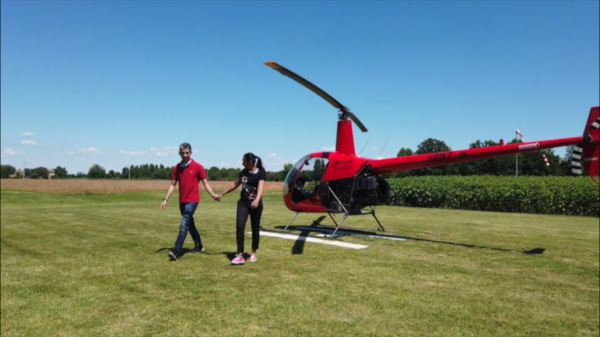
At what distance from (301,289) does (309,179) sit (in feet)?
12.1

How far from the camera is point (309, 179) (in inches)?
378

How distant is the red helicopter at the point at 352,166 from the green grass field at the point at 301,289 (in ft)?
3.65

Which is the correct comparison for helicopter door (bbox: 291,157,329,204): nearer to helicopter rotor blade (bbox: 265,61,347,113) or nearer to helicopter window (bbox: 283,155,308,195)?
helicopter window (bbox: 283,155,308,195)

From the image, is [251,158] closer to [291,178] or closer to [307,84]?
[307,84]

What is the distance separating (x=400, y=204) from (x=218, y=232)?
14951 mm

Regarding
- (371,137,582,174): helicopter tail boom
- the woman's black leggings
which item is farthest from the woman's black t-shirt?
(371,137,582,174): helicopter tail boom

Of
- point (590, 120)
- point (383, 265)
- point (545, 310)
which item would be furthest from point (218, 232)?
point (590, 120)

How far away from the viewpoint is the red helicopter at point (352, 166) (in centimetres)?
407

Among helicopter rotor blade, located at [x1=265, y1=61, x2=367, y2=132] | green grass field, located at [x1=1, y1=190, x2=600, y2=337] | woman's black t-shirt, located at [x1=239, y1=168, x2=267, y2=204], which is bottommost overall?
green grass field, located at [x1=1, y1=190, x2=600, y2=337]

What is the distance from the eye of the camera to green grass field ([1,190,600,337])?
5105 mm

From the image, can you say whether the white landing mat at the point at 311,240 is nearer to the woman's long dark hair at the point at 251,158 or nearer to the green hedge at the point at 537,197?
the woman's long dark hair at the point at 251,158

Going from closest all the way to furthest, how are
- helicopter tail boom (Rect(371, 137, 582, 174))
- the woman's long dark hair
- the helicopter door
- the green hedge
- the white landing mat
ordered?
the woman's long dark hair, helicopter tail boom (Rect(371, 137, 582, 174)), the helicopter door, the white landing mat, the green hedge

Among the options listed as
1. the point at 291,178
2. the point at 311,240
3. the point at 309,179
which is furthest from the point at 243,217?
the point at 311,240

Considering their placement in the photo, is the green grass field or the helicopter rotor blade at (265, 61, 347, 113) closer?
the helicopter rotor blade at (265, 61, 347, 113)
